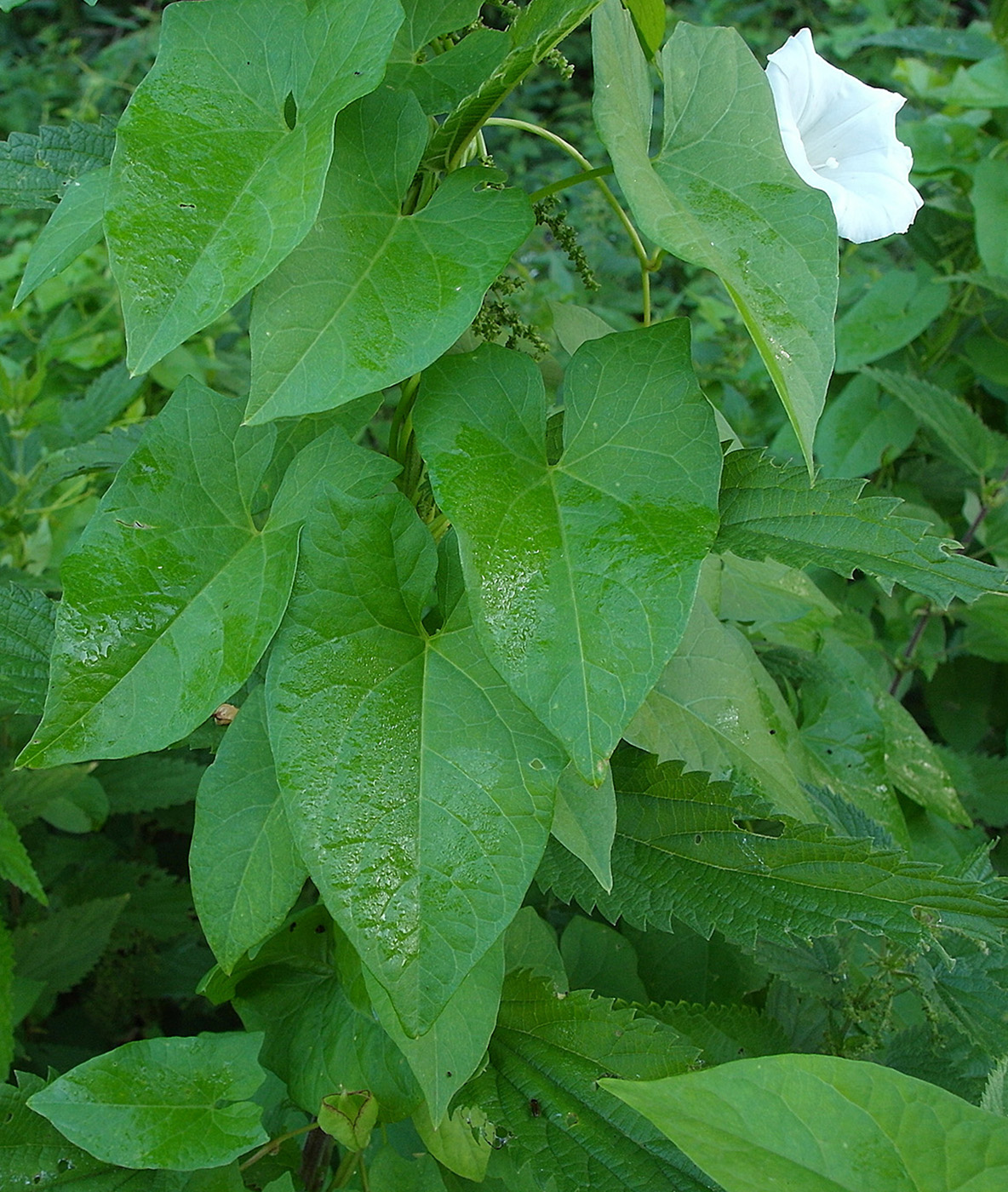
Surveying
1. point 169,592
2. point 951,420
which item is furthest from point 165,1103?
point 951,420

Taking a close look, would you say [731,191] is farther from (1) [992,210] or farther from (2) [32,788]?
(1) [992,210]

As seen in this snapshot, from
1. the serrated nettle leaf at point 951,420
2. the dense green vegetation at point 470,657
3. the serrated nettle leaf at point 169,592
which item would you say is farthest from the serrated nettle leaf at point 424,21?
the serrated nettle leaf at point 951,420

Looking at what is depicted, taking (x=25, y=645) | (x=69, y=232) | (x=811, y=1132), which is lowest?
(x=811, y=1132)

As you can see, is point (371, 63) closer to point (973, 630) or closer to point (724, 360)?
point (973, 630)

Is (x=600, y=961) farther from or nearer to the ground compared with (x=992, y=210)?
nearer to the ground

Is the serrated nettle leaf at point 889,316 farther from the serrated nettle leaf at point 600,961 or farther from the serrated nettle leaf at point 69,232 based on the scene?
the serrated nettle leaf at point 69,232

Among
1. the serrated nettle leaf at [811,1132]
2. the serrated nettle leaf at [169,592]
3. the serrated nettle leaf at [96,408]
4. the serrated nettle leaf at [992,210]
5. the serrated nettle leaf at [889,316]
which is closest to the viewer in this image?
the serrated nettle leaf at [811,1132]
